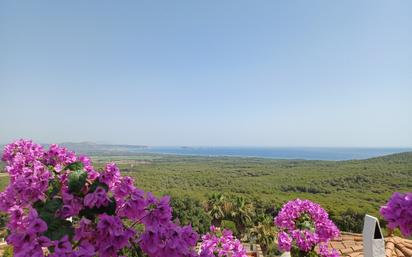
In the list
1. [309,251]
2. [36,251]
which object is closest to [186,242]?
[36,251]

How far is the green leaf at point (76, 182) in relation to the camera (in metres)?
1.43

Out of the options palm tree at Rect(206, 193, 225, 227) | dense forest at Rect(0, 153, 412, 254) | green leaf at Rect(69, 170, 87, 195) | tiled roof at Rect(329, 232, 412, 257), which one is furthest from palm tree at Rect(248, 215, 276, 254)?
green leaf at Rect(69, 170, 87, 195)

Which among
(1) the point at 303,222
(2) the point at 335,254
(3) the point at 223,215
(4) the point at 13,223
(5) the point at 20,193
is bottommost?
(3) the point at 223,215

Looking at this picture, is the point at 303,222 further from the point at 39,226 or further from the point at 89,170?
the point at 39,226

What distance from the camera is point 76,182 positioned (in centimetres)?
144

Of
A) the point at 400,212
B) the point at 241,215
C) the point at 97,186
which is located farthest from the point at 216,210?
the point at 97,186

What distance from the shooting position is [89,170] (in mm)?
1787

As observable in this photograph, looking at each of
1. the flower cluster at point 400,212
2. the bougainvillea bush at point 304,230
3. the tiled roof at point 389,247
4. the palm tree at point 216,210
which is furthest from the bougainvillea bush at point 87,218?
the palm tree at point 216,210

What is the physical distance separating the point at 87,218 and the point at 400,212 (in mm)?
1456

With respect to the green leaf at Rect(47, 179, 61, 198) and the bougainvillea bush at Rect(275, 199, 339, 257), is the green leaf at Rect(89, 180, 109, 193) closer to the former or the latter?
the green leaf at Rect(47, 179, 61, 198)

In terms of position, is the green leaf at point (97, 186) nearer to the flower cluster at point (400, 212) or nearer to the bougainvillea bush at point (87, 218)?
the bougainvillea bush at point (87, 218)

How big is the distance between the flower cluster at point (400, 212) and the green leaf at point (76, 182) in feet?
4.85

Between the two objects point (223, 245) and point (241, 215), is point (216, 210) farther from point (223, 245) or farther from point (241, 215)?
point (223, 245)

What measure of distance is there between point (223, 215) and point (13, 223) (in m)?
25.2
